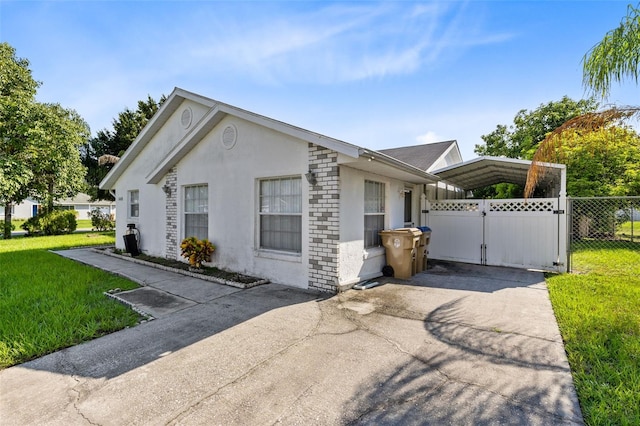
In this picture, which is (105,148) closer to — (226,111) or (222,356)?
(226,111)

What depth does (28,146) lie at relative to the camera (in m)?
16.6

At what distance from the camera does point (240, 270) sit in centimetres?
779

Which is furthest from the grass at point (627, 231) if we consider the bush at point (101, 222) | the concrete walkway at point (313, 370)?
the bush at point (101, 222)

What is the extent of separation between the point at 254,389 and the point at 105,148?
101 feet

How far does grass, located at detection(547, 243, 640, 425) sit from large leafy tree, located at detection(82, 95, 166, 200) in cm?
2882

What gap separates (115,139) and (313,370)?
98.1ft

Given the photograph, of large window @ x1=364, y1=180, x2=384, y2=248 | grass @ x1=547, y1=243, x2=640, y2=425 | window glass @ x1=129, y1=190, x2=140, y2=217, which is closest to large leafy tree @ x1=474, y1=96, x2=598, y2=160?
grass @ x1=547, y1=243, x2=640, y2=425

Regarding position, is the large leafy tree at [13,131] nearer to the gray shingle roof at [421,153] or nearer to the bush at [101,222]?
the bush at [101,222]

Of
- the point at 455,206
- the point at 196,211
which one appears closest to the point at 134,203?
the point at 196,211

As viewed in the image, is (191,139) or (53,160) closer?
(191,139)

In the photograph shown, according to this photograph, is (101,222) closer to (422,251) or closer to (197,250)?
(197,250)

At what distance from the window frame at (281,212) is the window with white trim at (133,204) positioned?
7179 millimetres

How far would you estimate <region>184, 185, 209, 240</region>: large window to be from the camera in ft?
29.2

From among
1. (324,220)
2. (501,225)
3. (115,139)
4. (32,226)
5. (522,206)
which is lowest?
(32,226)
